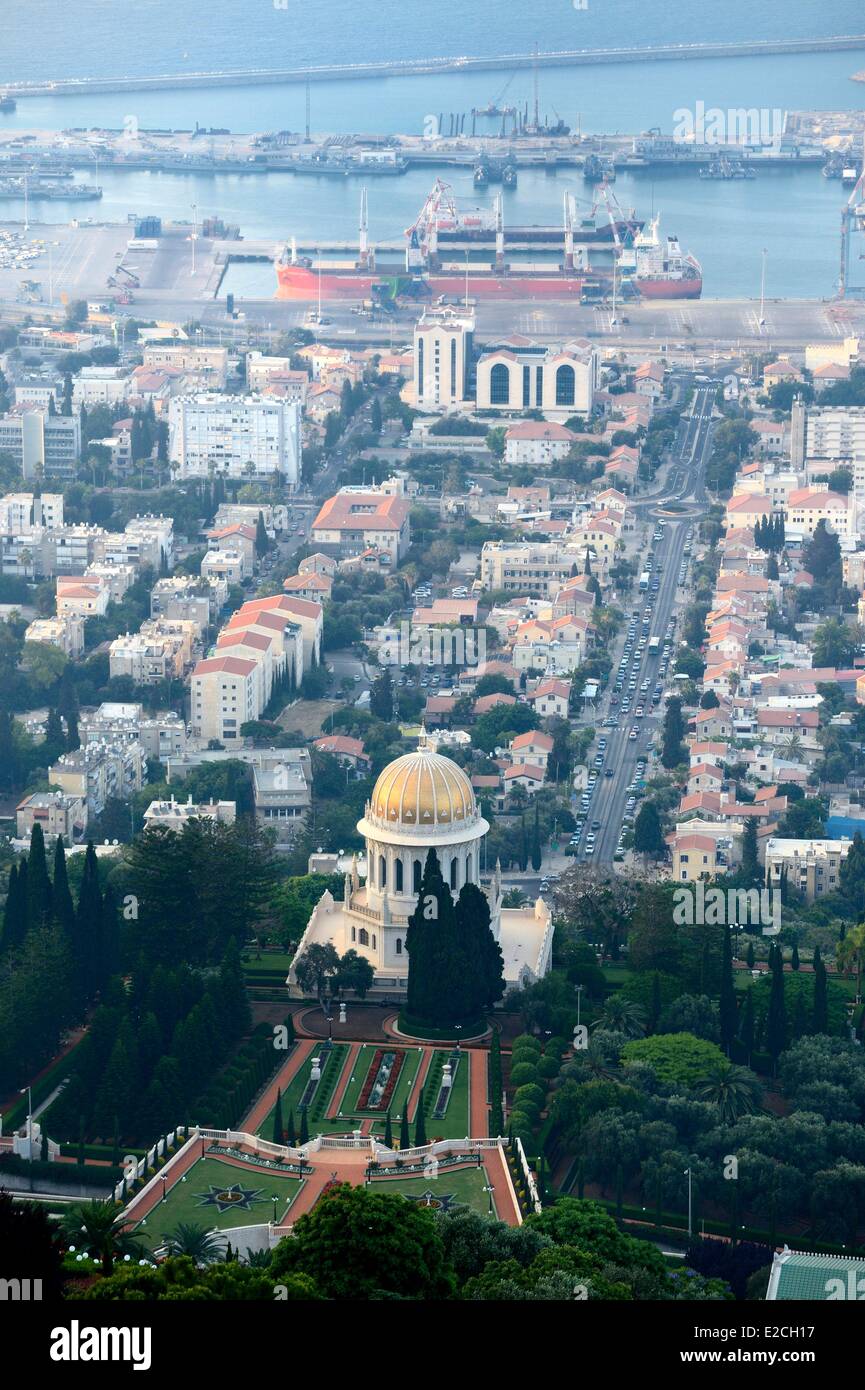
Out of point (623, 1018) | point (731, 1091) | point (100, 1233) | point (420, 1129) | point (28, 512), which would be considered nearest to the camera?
point (100, 1233)

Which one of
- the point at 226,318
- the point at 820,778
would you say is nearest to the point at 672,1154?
the point at 820,778

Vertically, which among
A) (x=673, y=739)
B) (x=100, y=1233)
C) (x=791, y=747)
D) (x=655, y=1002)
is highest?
(x=100, y=1233)

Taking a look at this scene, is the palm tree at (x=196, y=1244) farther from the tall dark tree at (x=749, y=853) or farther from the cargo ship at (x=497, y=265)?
the cargo ship at (x=497, y=265)

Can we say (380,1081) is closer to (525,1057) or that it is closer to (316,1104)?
(316,1104)

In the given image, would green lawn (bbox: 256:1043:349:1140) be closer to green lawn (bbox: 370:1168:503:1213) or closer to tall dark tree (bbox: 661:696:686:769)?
green lawn (bbox: 370:1168:503:1213)

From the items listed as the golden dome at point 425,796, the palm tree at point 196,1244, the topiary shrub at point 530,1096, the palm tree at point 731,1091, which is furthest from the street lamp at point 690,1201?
the golden dome at point 425,796

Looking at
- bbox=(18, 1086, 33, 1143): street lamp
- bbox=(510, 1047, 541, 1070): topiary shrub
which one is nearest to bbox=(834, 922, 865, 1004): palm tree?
bbox=(510, 1047, 541, 1070): topiary shrub

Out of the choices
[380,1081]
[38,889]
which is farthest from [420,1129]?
[38,889]
